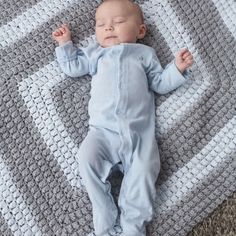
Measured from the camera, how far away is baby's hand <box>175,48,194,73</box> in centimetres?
110

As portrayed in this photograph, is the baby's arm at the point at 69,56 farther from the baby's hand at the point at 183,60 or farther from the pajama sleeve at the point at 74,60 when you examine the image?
the baby's hand at the point at 183,60

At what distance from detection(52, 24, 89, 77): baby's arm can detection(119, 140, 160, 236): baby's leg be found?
0.79 feet

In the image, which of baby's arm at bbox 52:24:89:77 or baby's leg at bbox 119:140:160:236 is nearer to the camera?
baby's leg at bbox 119:140:160:236

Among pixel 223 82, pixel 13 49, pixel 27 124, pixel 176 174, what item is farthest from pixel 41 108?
pixel 223 82

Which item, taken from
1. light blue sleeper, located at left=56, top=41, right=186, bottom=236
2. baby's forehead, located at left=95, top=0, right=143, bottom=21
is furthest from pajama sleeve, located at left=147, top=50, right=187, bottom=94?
baby's forehead, located at left=95, top=0, right=143, bottom=21

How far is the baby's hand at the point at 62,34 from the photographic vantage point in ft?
3.71

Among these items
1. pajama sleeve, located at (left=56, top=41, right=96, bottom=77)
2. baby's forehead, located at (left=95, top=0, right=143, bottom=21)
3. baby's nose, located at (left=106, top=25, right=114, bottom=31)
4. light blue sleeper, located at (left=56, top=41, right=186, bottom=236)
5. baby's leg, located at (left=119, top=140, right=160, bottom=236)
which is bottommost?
baby's leg, located at (left=119, top=140, right=160, bottom=236)

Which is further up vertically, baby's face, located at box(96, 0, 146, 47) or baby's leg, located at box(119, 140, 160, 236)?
baby's face, located at box(96, 0, 146, 47)

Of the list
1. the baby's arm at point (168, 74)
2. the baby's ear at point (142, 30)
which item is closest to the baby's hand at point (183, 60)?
the baby's arm at point (168, 74)

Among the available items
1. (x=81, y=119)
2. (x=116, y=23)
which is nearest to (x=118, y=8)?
(x=116, y=23)

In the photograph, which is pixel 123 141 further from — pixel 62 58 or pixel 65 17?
pixel 65 17

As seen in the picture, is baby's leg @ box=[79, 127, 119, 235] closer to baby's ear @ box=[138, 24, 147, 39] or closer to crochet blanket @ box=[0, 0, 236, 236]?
crochet blanket @ box=[0, 0, 236, 236]

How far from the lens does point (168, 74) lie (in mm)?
1103

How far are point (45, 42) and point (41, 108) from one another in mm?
163
